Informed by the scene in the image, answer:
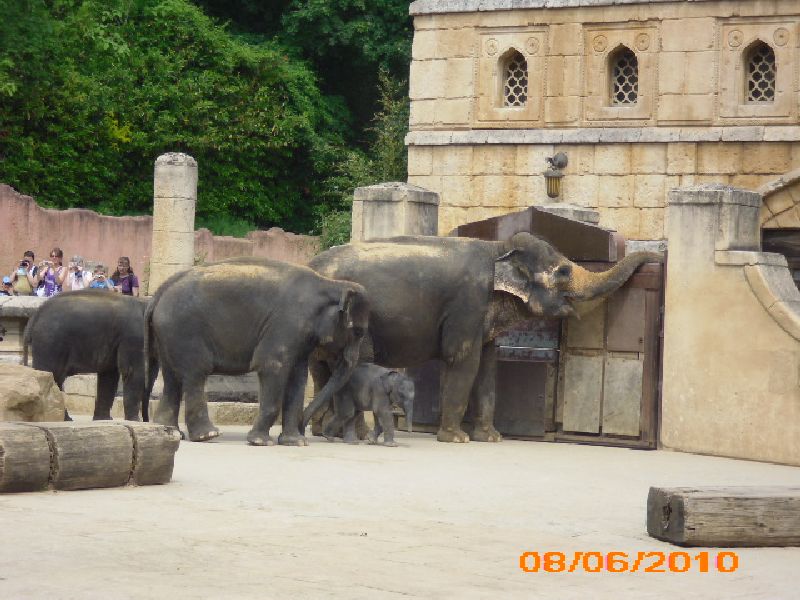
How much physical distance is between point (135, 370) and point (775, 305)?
596cm

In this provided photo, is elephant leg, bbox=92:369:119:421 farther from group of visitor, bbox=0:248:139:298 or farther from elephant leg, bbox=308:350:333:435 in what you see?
group of visitor, bbox=0:248:139:298

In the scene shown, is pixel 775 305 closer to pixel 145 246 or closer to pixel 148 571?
pixel 148 571

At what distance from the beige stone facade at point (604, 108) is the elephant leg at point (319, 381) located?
31.9 ft

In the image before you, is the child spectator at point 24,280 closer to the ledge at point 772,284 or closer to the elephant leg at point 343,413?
the elephant leg at point 343,413

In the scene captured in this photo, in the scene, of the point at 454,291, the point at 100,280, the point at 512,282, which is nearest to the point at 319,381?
the point at 454,291

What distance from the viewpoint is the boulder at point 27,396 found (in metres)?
13.8

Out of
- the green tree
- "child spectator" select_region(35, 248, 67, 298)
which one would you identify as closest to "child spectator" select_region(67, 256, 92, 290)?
"child spectator" select_region(35, 248, 67, 298)

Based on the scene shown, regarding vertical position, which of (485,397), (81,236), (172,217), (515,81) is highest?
(515,81)

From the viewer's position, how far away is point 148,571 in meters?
8.97

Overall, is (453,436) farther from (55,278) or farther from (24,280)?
(55,278)

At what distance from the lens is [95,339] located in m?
17.0

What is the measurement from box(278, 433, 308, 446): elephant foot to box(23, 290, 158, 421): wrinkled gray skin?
142 cm

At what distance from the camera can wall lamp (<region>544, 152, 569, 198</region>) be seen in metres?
27.0

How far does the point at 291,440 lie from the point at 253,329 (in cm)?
103
